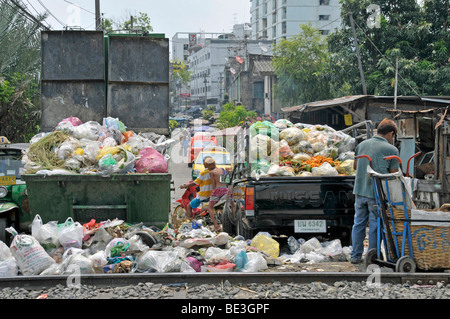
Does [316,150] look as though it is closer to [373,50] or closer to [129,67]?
[129,67]

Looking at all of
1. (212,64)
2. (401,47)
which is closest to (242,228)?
(401,47)

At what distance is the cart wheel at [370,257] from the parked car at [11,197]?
16.8 feet

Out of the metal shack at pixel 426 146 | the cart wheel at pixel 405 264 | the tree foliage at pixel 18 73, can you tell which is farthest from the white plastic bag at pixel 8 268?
the tree foliage at pixel 18 73

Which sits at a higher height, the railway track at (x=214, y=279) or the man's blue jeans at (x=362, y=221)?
the man's blue jeans at (x=362, y=221)

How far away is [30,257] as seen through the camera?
6395mm

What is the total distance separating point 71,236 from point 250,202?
8.38 feet

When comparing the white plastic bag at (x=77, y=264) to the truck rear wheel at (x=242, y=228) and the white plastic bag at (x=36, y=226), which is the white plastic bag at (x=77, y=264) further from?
the truck rear wheel at (x=242, y=228)

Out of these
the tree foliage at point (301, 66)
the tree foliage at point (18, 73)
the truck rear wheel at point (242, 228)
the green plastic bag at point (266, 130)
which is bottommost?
the truck rear wheel at point (242, 228)

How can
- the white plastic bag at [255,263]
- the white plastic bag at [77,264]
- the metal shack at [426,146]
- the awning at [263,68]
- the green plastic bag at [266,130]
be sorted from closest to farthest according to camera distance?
1. the white plastic bag at [77,264]
2. the white plastic bag at [255,263]
3. the green plastic bag at [266,130]
4. the metal shack at [426,146]
5. the awning at [263,68]

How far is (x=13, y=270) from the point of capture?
6395 millimetres

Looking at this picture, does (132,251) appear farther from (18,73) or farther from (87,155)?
(18,73)

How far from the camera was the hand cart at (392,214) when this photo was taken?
6090 millimetres

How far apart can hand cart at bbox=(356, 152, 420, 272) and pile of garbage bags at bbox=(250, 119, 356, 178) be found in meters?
1.95
